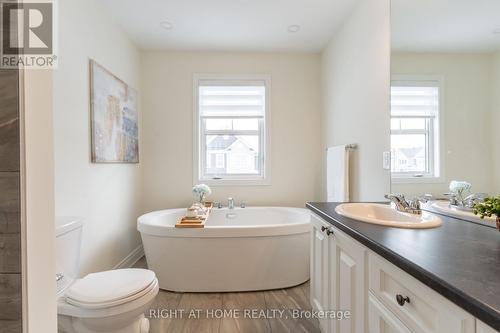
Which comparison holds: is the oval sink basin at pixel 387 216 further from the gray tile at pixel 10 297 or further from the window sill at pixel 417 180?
the gray tile at pixel 10 297

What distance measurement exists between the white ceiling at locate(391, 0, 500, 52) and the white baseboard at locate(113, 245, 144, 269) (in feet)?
9.95

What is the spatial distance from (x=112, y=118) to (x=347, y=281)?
7.64ft

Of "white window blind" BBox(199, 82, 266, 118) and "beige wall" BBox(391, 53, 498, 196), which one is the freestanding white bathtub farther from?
"white window blind" BBox(199, 82, 266, 118)

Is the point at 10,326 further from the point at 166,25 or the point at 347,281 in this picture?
the point at 166,25

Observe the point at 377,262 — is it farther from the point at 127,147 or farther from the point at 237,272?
the point at 127,147

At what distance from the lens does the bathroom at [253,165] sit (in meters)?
0.70

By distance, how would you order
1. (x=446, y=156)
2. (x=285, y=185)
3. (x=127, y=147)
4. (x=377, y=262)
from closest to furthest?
(x=377, y=262)
(x=446, y=156)
(x=127, y=147)
(x=285, y=185)

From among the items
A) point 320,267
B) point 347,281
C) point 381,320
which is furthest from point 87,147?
point 381,320

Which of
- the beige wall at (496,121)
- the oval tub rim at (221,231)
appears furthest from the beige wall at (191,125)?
the beige wall at (496,121)

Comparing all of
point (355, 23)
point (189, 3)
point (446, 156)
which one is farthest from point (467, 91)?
point (189, 3)

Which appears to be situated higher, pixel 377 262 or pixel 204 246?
pixel 377 262

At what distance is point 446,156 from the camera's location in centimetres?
133

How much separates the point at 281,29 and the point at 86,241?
268 cm

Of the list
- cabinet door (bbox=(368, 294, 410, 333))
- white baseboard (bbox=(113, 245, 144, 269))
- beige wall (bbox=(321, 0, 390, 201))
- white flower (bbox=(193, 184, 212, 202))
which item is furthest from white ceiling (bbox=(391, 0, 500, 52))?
white baseboard (bbox=(113, 245, 144, 269))
